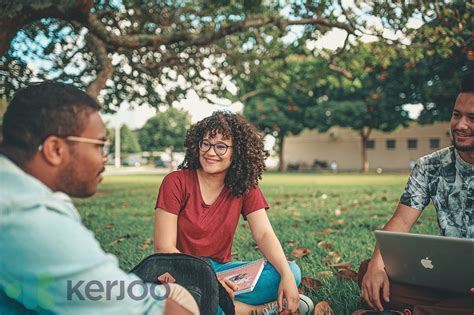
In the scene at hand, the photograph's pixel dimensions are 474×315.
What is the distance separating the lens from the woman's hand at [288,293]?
9.34ft

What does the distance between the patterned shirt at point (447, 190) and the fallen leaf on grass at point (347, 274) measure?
103 cm

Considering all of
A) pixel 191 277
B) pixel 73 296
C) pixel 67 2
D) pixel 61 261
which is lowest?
pixel 191 277

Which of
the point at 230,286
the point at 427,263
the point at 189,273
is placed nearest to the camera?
the point at 189,273

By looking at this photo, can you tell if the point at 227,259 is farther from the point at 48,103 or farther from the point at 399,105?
the point at 399,105

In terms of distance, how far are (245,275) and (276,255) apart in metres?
0.25

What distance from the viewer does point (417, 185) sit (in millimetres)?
3291

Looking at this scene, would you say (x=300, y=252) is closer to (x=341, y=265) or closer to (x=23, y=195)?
(x=341, y=265)

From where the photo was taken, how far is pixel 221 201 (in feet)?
10.6

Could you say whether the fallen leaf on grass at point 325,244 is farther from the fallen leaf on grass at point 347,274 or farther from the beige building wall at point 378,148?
the beige building wall at point 378,148

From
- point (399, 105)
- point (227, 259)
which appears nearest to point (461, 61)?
point (399, 105)

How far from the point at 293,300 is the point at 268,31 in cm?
920

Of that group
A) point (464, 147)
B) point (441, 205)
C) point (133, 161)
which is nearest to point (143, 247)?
point (441, 205)

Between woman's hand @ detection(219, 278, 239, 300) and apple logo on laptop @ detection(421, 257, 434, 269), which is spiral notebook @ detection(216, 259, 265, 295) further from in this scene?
apple logo on laptop @ detection(421, 257, 434, 269)

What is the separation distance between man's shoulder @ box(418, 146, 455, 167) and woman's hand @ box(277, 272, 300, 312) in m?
1.20
